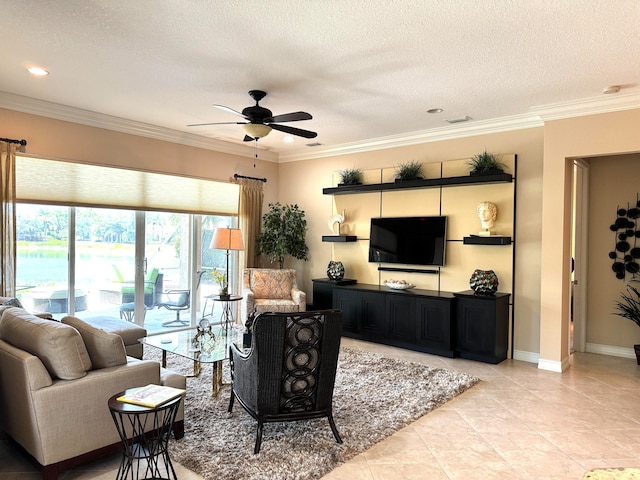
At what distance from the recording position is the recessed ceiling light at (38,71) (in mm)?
4050

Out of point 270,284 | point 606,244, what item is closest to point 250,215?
point 270,284

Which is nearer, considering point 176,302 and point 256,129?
point 256,129

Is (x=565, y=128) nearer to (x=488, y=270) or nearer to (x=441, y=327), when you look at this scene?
(x=488, y=270)

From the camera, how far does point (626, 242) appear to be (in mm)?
5703

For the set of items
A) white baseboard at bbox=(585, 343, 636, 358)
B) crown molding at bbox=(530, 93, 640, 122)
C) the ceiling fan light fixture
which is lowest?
white baseboard at bbox=(585, 343, 636, 358)

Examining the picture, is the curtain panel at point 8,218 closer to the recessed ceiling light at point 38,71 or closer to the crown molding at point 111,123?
the crown molding at point 111,123

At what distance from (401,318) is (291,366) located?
3160 mm

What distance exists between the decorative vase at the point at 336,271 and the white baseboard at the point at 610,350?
3.51 metres

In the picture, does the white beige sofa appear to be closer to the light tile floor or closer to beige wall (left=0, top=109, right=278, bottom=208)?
the light tile floor

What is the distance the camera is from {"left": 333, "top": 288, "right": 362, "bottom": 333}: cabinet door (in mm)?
6371

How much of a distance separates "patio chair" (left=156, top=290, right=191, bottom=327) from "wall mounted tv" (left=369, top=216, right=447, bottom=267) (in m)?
2.91

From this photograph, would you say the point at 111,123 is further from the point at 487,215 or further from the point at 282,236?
the point at 487,215

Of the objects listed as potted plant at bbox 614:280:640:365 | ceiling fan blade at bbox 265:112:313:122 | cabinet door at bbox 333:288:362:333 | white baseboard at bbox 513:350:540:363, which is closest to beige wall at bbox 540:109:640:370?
white baseboard at bbox 513:350:540:363

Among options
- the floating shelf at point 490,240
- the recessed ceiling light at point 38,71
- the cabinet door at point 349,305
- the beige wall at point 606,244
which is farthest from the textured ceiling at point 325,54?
the cabinet door at point 349,305
